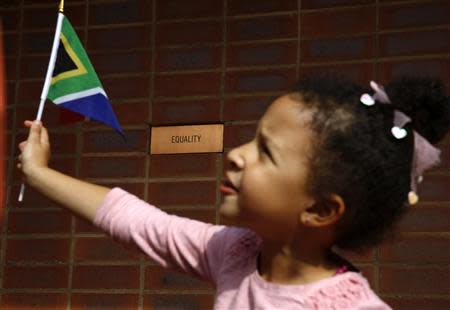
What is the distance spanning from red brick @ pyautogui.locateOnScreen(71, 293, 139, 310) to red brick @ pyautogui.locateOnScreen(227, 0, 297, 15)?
1014 millimetres

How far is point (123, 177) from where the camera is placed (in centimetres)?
286

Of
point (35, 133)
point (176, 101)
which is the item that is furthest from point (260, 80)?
point (35, 133)

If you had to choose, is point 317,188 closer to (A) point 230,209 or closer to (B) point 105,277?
(A) point 230,209

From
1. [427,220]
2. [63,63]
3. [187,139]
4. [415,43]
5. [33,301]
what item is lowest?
[33,301]

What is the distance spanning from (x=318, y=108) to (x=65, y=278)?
1689 millimetres

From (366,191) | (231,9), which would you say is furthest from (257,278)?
(231,9)

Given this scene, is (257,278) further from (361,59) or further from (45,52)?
(45,52)

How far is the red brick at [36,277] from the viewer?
288cm

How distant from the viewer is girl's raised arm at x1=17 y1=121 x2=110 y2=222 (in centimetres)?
154

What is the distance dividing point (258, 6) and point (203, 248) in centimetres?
145

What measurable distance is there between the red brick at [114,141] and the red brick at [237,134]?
0.29 m

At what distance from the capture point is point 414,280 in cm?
253

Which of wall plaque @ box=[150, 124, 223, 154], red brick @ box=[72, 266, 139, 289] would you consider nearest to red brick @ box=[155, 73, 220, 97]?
wall plaque @ box=[150, 124, 223, 154]

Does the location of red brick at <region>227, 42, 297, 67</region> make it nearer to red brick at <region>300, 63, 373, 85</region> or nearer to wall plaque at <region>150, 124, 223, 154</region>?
red brick at <region>300, 63, 373, 85</region>
